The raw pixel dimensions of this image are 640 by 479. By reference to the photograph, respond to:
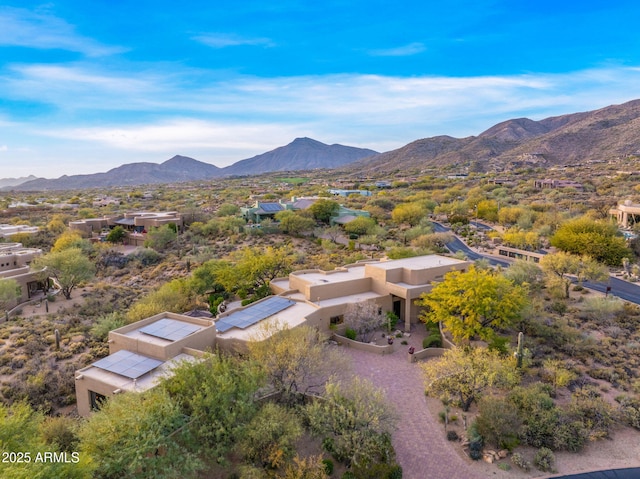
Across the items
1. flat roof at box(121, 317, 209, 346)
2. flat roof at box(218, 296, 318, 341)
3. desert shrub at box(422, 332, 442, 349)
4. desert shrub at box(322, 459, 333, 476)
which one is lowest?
desert shrub at box(322, 459, 333, 476)

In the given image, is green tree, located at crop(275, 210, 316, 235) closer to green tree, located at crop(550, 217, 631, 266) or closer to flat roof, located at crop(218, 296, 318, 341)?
green tree, located at crop(550, 217, 631, 266)

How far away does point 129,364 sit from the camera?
829 inches

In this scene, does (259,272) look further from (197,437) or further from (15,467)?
(15,467)

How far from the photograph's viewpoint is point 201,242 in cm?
6469

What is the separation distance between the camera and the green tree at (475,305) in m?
27.4

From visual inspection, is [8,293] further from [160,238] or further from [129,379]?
[160,238]

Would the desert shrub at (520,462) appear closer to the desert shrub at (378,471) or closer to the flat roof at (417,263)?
the desert shrub at (378,471)

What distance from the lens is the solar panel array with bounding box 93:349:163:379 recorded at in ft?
66.5

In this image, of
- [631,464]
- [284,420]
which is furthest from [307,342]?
[631,464]

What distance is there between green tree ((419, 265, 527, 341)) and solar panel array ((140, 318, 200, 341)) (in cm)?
1634

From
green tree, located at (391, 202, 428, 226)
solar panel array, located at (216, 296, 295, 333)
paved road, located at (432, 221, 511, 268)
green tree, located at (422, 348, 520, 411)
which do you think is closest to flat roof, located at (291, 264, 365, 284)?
solar panel array, located at (216, 296, 295, 333)

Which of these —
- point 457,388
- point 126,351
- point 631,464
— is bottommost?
point 631,464

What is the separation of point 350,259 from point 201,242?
27.6 m

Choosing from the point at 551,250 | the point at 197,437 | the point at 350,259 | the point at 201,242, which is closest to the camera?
the point at 197,437
